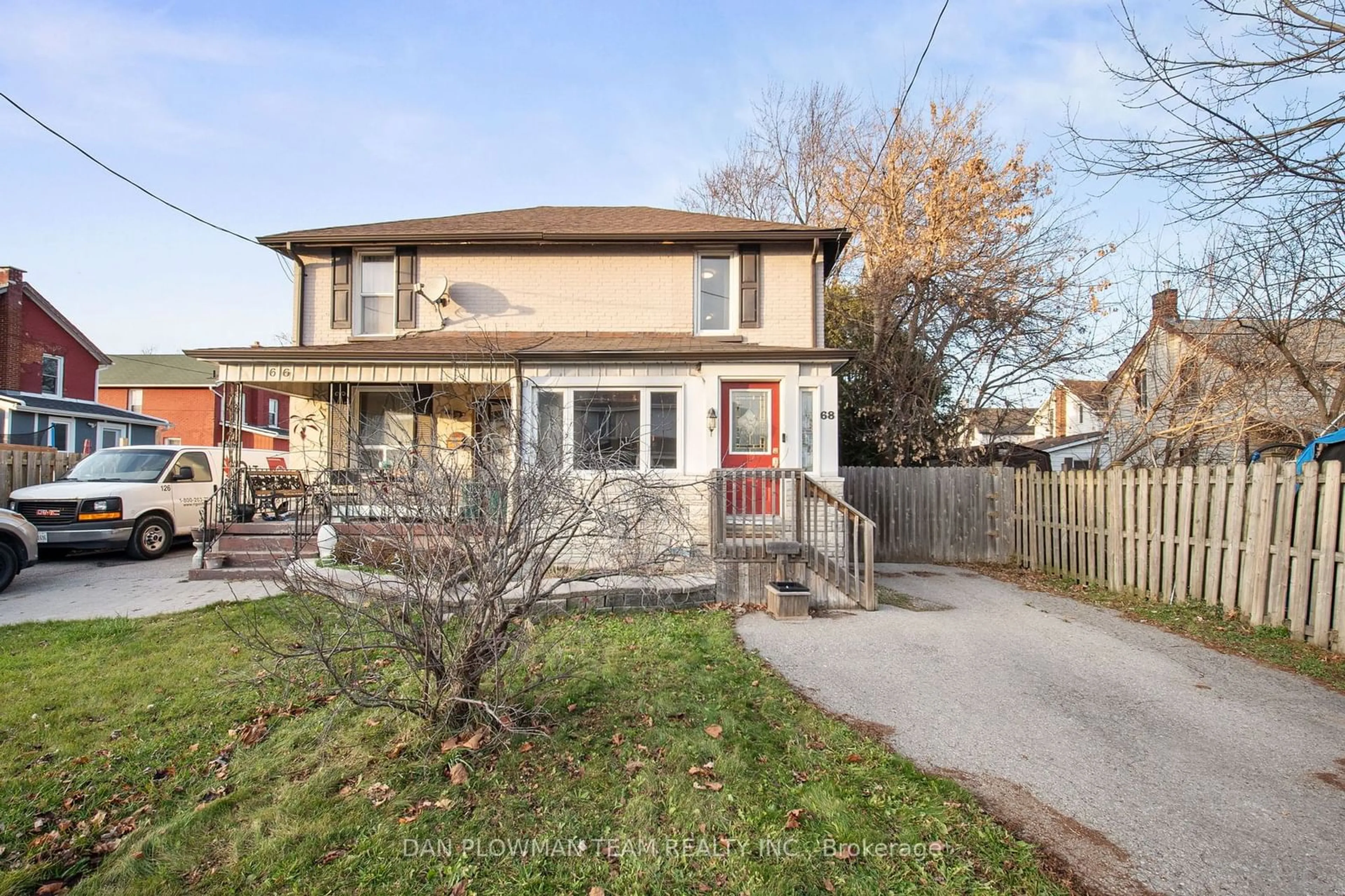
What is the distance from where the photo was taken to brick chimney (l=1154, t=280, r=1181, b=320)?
442 inches

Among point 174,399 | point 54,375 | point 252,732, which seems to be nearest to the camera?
point 252,732

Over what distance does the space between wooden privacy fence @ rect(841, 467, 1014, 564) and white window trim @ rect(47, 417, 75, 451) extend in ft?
83.7

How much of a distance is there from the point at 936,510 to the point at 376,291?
12027mm

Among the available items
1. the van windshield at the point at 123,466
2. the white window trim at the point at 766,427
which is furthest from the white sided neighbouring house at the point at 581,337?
the van windshield at the point at 123,466

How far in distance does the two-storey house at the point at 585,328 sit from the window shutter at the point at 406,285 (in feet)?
0.09

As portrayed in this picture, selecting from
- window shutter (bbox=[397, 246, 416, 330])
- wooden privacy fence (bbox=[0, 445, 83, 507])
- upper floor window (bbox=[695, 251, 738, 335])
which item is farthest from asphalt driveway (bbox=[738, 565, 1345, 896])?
wooden privacy fence (bbox=[0, 445, 83, 507])

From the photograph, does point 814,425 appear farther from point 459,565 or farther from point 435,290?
point 459,565

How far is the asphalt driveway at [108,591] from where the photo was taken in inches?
289

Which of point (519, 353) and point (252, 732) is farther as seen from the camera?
point (519, 353)

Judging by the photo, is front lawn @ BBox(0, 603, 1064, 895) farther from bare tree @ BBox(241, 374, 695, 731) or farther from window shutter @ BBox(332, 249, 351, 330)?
window shutter @ BBox(332, 249, 351, 330)

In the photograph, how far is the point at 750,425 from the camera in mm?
11016

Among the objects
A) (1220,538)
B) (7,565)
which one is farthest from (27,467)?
(1220,538)

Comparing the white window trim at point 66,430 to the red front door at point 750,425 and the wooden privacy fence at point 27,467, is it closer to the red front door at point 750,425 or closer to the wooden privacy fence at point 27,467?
the wooden privacy fence at point 27,467

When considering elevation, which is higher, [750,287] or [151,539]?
A: [750,287]
